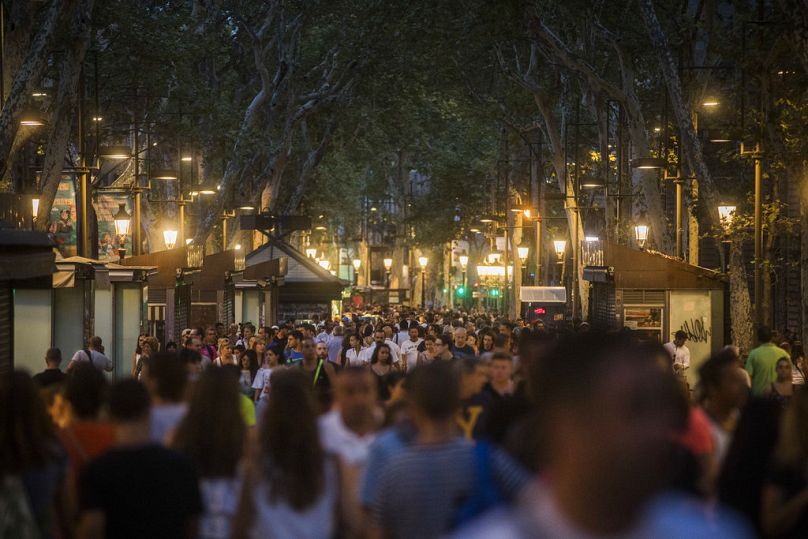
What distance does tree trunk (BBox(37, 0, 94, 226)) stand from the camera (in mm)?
22156

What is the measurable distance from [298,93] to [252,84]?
1.47m

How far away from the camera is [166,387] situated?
780 cm

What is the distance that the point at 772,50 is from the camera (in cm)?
2200

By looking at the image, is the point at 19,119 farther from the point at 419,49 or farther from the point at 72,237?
the point at 419,49

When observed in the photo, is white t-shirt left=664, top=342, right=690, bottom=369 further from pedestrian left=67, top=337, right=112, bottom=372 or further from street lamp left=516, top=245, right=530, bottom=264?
street lamp left=516, top=245, right=530, bottom=264

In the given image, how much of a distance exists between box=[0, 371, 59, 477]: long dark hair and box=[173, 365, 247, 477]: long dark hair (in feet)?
2.02

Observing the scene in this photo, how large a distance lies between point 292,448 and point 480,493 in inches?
40.9

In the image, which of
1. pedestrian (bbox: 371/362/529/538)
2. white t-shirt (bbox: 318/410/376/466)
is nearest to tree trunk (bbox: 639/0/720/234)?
white t-shirt (bbox: 318/410/376/466)

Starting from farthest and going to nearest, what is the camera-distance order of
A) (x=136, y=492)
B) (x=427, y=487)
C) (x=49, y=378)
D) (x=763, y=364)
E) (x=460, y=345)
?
(x=460, y=345), (x=763, y=364), (x=49, y=378), (x=136, y=492), (x=427, y=487)

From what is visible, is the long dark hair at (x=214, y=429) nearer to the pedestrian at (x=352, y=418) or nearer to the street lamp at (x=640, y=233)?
the pedestrian at (x=352, y=418)

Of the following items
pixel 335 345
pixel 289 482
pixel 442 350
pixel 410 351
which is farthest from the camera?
pixel 335 345

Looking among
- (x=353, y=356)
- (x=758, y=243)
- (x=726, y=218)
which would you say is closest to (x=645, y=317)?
(x=726, y=218)

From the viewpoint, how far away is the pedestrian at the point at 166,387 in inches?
303

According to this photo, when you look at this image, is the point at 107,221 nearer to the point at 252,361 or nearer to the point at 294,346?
the point at 294,346
